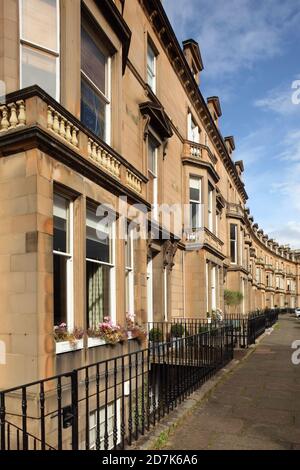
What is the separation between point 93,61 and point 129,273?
4.73 meters

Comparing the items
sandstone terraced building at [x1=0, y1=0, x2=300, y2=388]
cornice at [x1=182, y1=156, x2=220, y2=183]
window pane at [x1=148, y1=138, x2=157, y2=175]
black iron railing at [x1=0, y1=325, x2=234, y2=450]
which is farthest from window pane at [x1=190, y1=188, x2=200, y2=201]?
black iron railing at [x1=0, y1=325, x2=234, y2=450]

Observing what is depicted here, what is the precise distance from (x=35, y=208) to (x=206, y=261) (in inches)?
540

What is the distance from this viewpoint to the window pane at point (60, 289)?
6656mm

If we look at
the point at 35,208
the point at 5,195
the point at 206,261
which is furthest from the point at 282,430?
the point at 206,261

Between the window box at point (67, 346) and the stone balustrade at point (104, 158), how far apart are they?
3.25m

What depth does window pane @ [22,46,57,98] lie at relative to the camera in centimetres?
682

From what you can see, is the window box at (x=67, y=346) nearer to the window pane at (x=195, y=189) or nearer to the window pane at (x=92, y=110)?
the window pane at (x=92, y=110)

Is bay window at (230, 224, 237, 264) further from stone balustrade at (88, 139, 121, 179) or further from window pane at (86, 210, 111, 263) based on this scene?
window pane at (86, 210, 111, 263)

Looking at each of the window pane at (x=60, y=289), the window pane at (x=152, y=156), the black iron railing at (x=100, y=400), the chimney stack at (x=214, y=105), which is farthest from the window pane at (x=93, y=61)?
the chimney stack at (x=214, y=105)

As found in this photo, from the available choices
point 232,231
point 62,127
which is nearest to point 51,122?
point 62,127

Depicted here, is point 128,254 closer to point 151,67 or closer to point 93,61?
point 93,61

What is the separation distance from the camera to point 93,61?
343 inches

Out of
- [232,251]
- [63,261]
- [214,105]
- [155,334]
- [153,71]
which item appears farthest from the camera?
[232,251]

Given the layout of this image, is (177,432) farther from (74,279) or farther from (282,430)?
(74,279)
